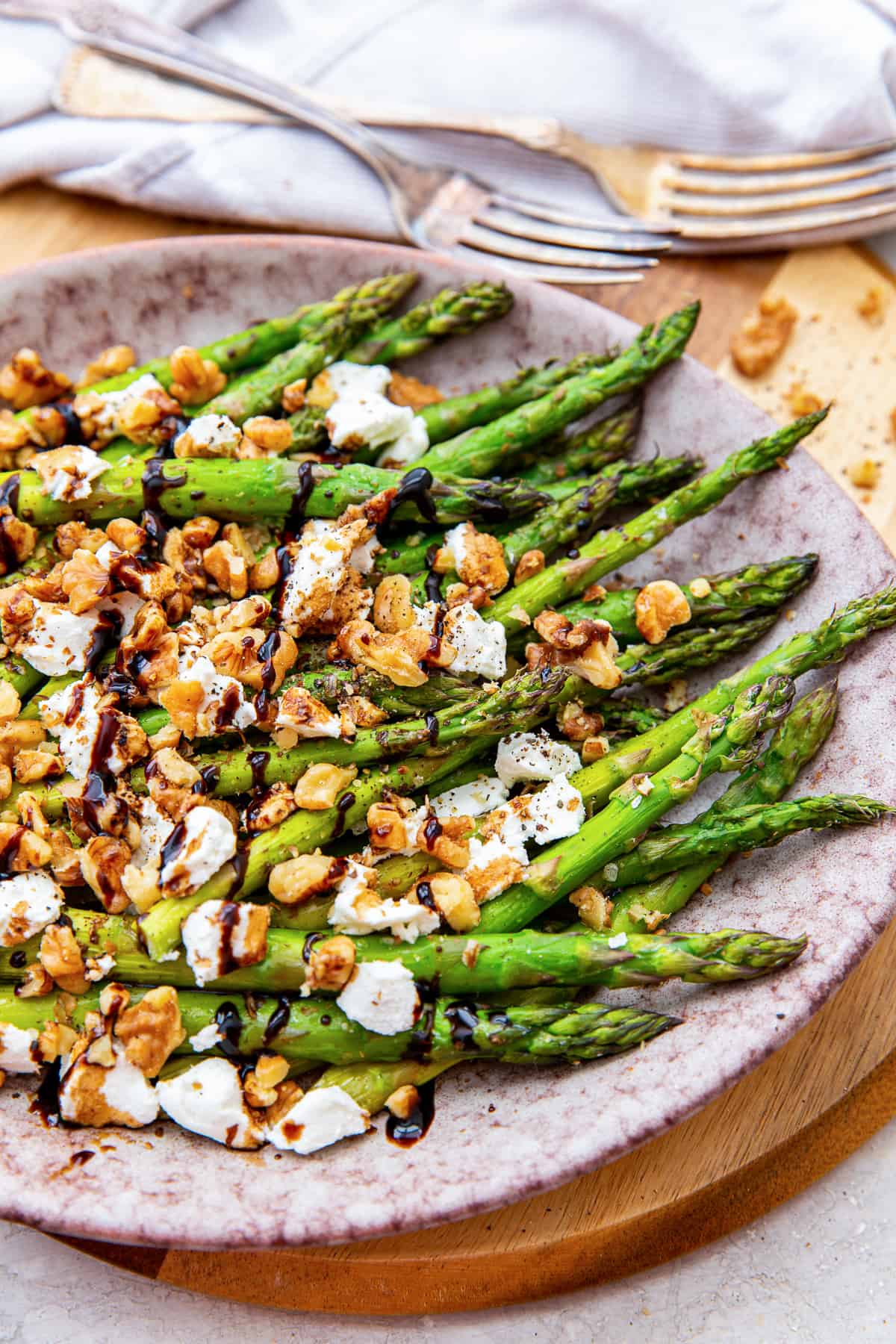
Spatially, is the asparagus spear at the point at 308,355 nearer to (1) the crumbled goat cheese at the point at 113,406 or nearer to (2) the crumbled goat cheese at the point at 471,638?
(1) the crumbled goat cheese at the point at 113,406

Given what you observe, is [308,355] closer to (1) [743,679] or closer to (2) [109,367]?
(2) [109,367]

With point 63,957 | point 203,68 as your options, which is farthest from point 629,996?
point 203,68

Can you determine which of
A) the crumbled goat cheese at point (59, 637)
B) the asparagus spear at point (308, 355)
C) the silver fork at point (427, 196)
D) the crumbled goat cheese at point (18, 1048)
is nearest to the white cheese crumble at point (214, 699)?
the crumbled goat cheese at point (59, 637)

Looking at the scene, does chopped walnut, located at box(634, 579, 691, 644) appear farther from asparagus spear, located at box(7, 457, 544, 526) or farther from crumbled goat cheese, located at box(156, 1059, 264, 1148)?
crumbled goat cheese, located at box(156, 1059, 264, 1148)

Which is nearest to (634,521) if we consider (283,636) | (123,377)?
(283,636)

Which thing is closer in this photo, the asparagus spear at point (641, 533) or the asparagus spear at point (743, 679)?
the asparagus spear at point (743, 679)

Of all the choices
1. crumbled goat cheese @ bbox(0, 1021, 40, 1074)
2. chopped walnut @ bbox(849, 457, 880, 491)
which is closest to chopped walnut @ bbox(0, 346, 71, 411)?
crumbled goat cheese @ bbox(0, 1021, 40, 1074)
